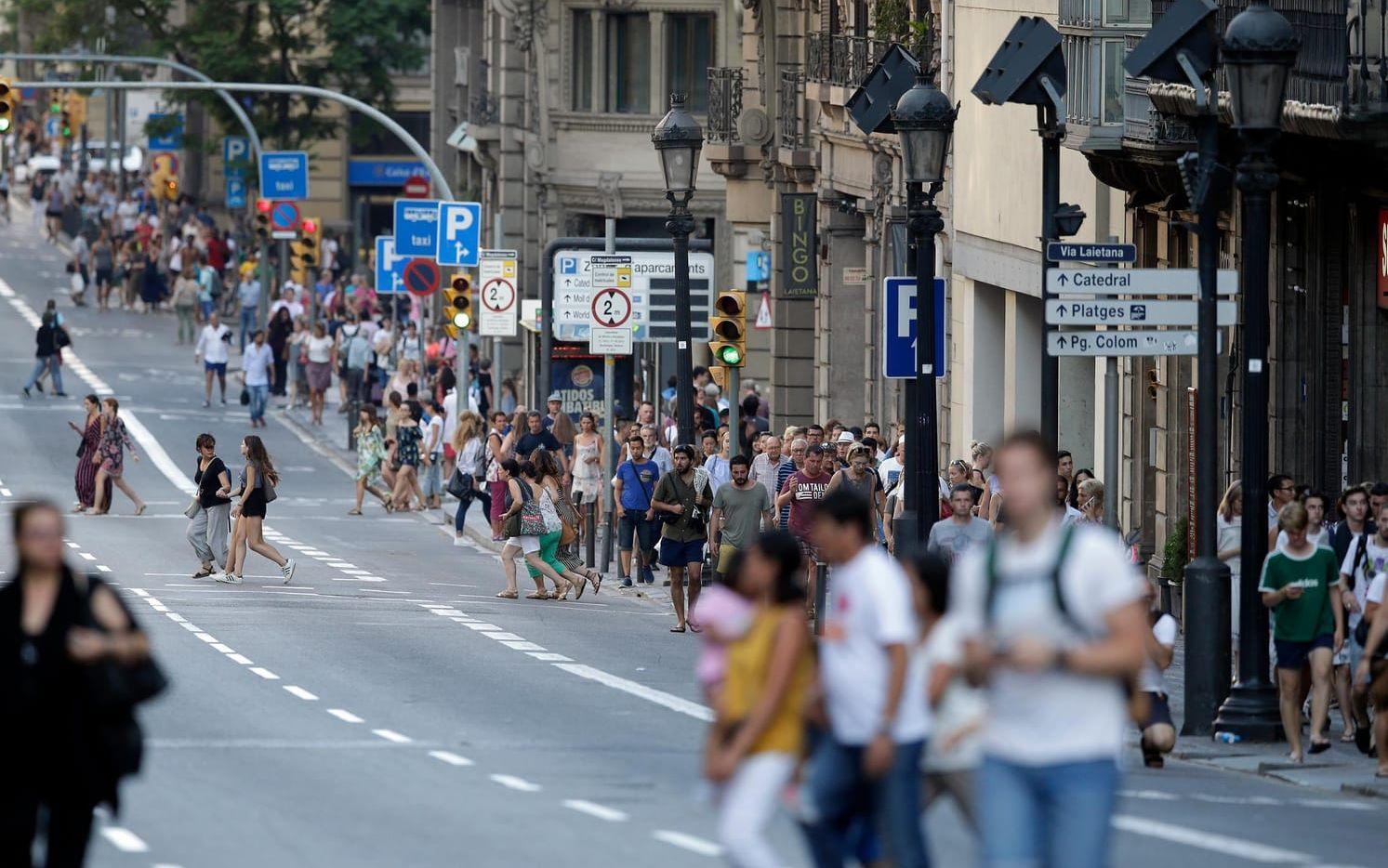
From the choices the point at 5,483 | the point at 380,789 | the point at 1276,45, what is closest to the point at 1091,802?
the point at 380,789

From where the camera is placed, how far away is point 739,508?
81.5 ft

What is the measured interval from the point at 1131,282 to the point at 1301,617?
275cm

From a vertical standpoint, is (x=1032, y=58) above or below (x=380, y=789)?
above

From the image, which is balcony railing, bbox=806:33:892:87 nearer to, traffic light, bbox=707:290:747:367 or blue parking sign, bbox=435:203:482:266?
blue parking sign, bbox=435:203:482:266

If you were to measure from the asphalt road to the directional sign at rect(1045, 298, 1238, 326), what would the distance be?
3.37 m

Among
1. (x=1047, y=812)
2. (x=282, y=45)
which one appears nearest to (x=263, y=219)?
(x=282, y=45)

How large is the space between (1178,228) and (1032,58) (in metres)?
7.11

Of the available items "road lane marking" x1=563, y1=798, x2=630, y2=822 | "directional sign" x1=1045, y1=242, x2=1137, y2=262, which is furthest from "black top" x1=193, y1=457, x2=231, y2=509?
"road lane marking" x1=563, y1=798, x2=630, y2=822

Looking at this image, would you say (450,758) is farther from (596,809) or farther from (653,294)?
(653,294)

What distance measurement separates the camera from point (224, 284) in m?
70.8

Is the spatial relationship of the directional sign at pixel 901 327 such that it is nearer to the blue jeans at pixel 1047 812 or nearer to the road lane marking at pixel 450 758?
the road lane marking at pixel 450 758

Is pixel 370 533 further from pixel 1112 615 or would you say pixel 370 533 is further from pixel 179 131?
pixel 179 131

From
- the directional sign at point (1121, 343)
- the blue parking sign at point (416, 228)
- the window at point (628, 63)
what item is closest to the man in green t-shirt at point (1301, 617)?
the directional sign at point (1121, 343)

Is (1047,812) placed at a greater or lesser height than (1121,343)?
lesser
